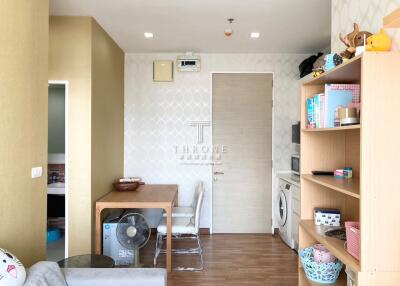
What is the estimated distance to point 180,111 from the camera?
15.3ft

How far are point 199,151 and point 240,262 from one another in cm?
177

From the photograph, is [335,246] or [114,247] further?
[114,247]

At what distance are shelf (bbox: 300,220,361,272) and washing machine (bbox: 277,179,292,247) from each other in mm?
1821

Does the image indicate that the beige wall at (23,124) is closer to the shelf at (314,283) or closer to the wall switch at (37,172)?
the wall switch at (37,172)

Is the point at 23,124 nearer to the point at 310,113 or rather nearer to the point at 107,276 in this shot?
the point at 107,276

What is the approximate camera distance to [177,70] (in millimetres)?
4645

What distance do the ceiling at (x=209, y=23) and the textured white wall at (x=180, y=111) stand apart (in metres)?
0.24

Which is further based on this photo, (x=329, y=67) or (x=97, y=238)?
(x=97, y=238)

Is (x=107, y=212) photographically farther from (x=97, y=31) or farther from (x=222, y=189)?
(x=97, y=31)

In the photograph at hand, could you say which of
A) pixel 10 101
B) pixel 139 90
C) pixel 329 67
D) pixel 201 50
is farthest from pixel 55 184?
pixel 329 67

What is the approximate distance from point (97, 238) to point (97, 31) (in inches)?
91.8

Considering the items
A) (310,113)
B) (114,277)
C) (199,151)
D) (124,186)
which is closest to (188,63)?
(199,151)

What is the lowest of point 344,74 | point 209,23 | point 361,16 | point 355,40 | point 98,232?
point 98,232

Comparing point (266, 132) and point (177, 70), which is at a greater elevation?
point (177, 70)
